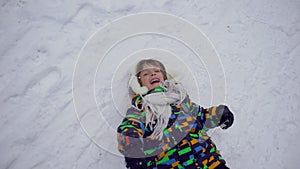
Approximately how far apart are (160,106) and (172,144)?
21 cm

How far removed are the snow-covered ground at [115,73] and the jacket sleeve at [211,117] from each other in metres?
0.17

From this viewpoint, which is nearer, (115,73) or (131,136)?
(131,136)

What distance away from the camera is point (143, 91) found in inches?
56.2

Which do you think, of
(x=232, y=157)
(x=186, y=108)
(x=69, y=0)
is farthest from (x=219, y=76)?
(x=69, y=0)

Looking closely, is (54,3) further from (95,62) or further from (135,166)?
(135,166)

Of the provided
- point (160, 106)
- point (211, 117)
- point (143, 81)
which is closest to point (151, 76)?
point (143, 81)

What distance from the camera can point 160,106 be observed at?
1.38m

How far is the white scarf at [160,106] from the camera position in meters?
Answer: 1.32

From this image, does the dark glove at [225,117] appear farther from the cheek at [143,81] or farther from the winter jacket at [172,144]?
the cheek at [143,81]

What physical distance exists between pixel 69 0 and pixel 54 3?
0.09 meters

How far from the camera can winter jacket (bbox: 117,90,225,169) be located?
119cm

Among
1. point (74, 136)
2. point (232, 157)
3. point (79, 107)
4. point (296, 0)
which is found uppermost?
point (296, 0)

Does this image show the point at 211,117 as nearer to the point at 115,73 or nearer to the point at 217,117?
the point at 217,117

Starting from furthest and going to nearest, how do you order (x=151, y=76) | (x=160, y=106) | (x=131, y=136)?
1. (x=151, y=76)
2. (x=160, y=106)
3. (x=131, y=136)
